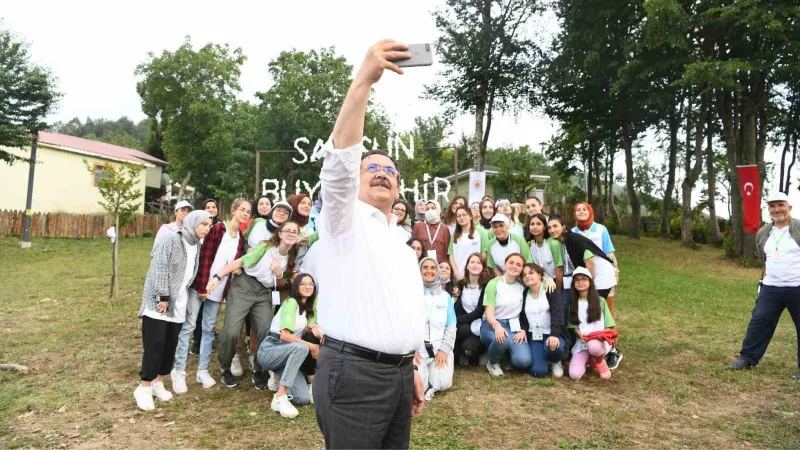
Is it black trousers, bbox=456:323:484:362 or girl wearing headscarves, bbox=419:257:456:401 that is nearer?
girl wearing headscarves, bbox=419:257:456:401

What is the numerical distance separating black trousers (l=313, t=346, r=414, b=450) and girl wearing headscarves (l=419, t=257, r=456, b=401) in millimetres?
3299

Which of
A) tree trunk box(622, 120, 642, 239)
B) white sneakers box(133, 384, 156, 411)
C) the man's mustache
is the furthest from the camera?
tree trunk box(622, 120, 642, 239)

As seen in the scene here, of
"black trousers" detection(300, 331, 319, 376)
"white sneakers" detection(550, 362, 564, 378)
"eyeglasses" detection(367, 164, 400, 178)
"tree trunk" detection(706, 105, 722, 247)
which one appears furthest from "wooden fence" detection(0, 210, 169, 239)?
"tree trunk" detection(706, 105, 722, 247)

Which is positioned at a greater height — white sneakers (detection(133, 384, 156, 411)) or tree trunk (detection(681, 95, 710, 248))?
tree trunk (detection(681, 95, 710, 248))

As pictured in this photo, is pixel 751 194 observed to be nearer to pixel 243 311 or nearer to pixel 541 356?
pixel 541 356

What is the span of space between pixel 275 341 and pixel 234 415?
2.64 ft

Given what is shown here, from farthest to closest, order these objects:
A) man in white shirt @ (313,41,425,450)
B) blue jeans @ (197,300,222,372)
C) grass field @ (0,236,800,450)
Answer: blue jeans @ (197,300,222,372) < grass field @ (0,236,800,450) < man in white shirt @ (313,41,425,450)

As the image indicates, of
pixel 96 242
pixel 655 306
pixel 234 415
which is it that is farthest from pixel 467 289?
pixel 96 242

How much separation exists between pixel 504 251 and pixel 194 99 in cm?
3218

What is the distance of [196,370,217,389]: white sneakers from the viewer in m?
5.58

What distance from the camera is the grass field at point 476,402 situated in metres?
4.34

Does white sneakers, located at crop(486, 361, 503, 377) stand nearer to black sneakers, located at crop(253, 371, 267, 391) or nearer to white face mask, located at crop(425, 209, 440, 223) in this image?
white face mask, located at crop(425, 209, 440, 223)

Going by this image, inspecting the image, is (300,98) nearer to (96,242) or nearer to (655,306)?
(96,242)

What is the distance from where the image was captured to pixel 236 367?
19.6 ft
